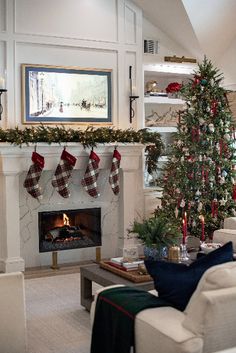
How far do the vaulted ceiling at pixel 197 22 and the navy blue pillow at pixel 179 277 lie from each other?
4365 millimetres

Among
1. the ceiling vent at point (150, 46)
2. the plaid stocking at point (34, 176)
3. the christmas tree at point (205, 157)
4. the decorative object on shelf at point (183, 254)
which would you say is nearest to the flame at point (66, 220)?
the plaid stocking at point (34, 176)

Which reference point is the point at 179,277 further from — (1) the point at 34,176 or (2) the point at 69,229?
(2) the point at 69,229

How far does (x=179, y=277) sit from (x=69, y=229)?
393 cm

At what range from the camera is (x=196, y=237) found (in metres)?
6.18

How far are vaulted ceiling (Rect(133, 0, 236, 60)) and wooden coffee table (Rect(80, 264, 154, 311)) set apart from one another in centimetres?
363

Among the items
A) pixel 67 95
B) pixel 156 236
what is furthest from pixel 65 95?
pixel 156 236

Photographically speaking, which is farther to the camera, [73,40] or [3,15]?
[73,40]

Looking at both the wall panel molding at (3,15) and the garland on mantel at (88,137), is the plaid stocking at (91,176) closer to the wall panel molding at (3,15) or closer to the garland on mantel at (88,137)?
the garland on mantel at (88,137)

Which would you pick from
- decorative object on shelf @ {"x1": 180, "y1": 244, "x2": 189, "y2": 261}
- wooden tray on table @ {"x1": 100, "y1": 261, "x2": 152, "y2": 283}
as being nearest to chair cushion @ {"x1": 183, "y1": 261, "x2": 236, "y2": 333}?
wooden tray on table @ {"x1": 100, "y1": 261, "x2": 152, "y2": 283}

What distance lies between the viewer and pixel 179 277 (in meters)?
2.62

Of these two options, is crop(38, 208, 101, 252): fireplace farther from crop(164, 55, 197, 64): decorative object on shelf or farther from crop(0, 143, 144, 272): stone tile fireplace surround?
crop(164, 55, 197, 64): decorative object on shelf

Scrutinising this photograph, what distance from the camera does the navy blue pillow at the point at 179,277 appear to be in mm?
A: 2590

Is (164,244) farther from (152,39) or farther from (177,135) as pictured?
(152,39)

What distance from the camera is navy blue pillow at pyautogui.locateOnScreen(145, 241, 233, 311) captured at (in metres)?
2.59
